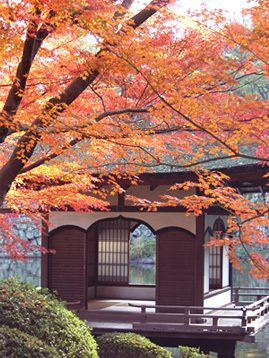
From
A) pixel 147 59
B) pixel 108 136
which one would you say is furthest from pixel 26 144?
pixel 147 59

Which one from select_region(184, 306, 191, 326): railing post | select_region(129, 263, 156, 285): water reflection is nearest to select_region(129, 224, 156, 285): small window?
select_region(129, 263, 156, 285): water reflection

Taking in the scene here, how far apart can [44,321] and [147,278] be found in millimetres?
25628

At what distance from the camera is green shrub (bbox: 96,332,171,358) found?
28.1ft

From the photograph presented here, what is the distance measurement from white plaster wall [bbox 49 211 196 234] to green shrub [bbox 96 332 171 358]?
3827mm

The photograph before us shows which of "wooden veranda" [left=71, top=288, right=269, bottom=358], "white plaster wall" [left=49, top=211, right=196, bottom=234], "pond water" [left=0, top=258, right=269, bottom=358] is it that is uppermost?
"white plaster wall" [left=49, top=211, right=196, bottom=234]

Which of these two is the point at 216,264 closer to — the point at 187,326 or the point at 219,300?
the point at 219,300

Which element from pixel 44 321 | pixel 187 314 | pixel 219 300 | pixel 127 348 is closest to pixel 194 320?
pixel 187 314

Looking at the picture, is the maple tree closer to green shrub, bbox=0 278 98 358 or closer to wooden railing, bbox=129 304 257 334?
green shrub, bbox=0 278 98 358

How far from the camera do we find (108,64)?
22.1 feet

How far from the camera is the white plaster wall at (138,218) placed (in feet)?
41.8

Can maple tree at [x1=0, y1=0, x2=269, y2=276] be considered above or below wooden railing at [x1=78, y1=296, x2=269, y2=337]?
above

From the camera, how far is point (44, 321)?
23.4 ft

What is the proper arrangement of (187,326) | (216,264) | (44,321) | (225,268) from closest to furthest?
(44,321) < (187,326) < (216,264) < (225,268)

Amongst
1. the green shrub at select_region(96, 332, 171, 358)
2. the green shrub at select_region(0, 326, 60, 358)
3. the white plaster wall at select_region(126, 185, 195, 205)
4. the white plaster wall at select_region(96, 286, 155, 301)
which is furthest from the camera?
the white plaster wall at select_region(96, 286, 155, 301)
